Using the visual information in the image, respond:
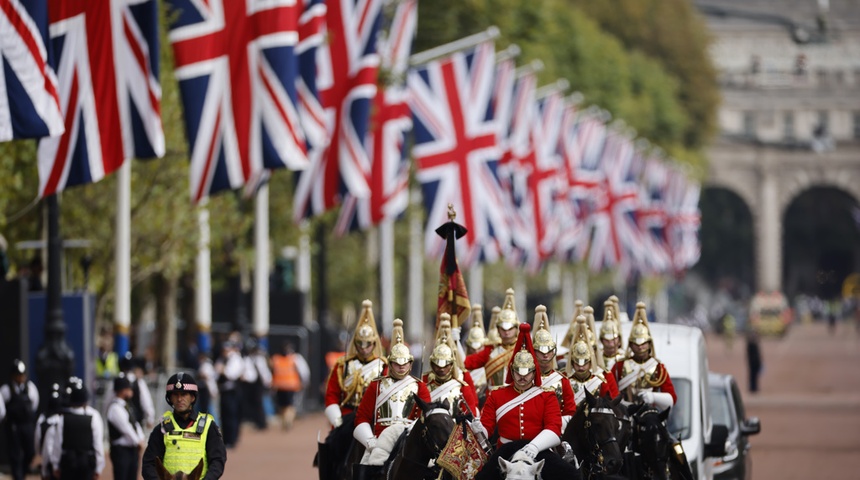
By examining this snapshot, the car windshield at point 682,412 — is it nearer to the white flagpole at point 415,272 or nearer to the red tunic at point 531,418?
the red tunic at point 531,418

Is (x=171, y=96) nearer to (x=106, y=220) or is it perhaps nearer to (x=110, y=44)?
(x=106, y=220)

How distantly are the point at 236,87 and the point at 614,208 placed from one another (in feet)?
111

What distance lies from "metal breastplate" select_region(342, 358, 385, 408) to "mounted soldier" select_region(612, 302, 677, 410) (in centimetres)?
197

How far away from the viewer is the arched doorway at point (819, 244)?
140 metres

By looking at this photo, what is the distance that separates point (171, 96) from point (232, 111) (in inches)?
336

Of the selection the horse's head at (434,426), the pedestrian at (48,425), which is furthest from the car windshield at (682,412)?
the pedestrian at (48,425)

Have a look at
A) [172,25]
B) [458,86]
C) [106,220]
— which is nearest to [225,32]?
[172,25]

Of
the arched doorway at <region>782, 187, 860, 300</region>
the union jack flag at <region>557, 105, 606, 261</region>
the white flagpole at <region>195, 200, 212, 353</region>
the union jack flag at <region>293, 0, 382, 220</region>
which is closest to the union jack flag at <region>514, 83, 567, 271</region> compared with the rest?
the union jack flag at <region>557, 105, 606, 261</region>

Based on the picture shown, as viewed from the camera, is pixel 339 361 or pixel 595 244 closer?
pixel 339 361

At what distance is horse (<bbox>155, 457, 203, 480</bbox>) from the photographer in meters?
13.9

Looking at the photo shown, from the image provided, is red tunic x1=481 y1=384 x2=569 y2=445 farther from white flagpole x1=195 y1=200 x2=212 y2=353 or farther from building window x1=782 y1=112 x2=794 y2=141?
building window x1=782 y1=112 x2=794 y2=141

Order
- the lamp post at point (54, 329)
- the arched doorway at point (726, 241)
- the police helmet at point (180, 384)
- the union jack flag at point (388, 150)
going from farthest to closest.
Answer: the arched doorway at point (726, 241) < the union jack flag at point (388, 150) < the lamp post at point (54, 329) < the police helmet at point (180, 384)

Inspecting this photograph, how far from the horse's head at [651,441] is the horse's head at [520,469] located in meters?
2.72

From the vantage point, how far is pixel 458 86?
1532 inches
